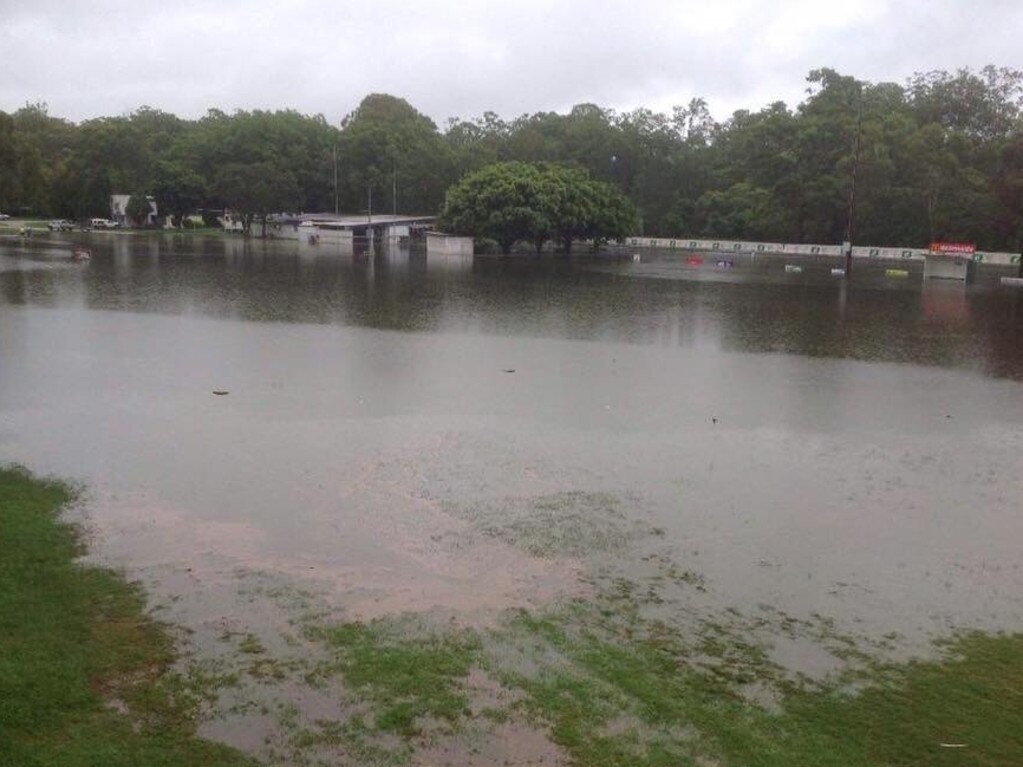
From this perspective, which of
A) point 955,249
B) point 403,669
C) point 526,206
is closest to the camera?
point 403,669

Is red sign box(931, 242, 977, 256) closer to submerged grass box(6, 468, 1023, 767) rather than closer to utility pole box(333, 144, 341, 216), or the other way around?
submerged grass box(6, 468, 1023, 767)

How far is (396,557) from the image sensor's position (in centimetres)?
938

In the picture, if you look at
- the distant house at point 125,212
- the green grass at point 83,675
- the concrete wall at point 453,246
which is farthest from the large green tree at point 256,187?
the green grass at point 83,675

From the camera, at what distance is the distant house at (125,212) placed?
89438 mm

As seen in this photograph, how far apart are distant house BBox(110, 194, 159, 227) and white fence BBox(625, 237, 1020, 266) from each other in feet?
150

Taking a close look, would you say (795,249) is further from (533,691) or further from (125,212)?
(533,691)

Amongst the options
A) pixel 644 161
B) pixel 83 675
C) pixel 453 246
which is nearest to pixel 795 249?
pixel 644 161

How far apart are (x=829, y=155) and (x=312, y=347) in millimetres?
59766

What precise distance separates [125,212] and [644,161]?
164 feet

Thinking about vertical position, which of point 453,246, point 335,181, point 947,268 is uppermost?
point 335,181

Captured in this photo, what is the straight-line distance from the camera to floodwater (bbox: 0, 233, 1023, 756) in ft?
29.5

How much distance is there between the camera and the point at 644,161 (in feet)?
301

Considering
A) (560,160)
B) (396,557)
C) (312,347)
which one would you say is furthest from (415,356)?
(560,160)

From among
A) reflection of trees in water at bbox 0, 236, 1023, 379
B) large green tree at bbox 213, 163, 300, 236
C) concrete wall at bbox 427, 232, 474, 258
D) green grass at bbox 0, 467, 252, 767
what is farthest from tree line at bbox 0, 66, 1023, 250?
green grass at bbox 0, 467, 252, 767
